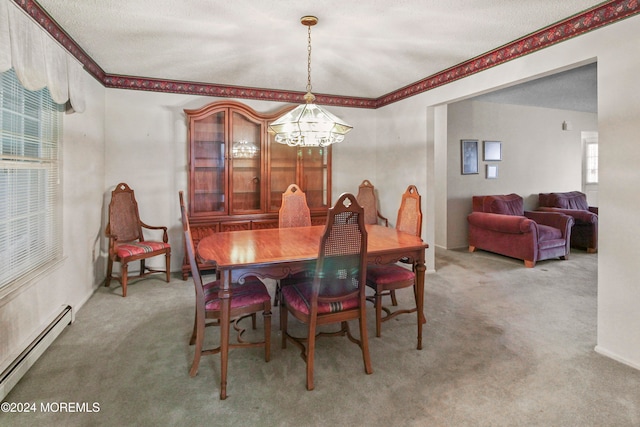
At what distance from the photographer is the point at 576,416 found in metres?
1.81

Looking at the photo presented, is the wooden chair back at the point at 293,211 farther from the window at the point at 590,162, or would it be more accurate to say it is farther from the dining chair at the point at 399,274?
the window at the point at 590,162

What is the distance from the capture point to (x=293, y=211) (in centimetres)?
364

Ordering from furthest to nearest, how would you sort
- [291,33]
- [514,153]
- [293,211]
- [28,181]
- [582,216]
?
[514,153]
[582,216]
[293,211]
[291,33]
[28,181]

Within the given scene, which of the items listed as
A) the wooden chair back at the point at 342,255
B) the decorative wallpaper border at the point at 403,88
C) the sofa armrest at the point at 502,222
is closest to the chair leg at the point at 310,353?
the wooden chair back at the point at 342,255

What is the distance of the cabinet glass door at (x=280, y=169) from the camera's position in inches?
183

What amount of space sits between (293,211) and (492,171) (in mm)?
4151

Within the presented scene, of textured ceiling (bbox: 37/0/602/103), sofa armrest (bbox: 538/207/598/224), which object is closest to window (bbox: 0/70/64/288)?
textured ceiling (bbox: 37/0/602/103)

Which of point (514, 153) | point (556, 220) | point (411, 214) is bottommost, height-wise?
point (556, 220)

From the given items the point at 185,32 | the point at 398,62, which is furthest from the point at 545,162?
the point at 185,32

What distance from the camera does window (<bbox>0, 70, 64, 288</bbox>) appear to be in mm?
2205

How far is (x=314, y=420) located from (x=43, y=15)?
3222 mm

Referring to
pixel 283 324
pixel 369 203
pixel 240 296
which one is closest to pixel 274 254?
pixel 240 296

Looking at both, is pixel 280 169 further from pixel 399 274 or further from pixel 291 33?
pixel 399 274

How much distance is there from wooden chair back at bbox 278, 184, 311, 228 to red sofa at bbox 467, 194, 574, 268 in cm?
305
